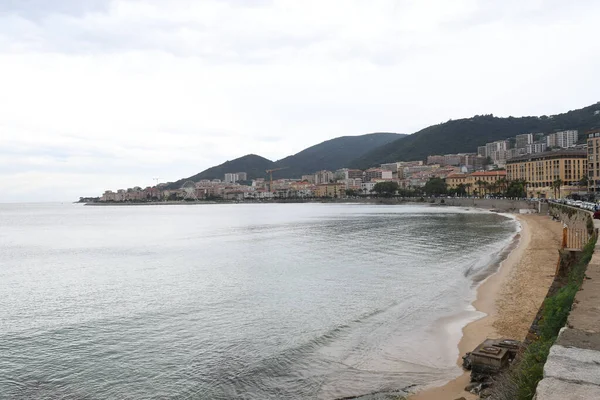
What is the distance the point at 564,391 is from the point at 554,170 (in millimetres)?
131515

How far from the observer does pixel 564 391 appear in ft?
15.3

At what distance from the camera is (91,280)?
24.2 m

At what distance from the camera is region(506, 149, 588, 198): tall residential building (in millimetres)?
117938

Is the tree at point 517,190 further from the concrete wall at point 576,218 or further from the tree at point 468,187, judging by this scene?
the concrete wall at point 576,218

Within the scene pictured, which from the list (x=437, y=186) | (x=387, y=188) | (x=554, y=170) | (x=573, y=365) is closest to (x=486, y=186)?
(x=437, y=186)

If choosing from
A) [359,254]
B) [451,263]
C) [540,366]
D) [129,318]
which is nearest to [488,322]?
[540,366]

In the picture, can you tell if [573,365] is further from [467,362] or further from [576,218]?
[576,218]

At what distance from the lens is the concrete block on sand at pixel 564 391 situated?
4.51m

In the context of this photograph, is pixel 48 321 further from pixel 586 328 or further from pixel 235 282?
pixel 586 328

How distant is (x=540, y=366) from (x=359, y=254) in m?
25.9

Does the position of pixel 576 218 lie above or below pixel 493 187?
above

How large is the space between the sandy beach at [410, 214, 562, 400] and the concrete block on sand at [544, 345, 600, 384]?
10.6 ft

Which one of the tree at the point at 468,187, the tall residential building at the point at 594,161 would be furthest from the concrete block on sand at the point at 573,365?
the tree at the point at 468,187

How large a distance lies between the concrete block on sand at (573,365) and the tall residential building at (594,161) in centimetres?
10437
